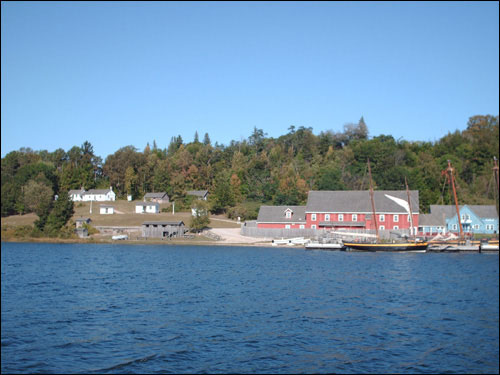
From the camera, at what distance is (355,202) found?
3059 inches

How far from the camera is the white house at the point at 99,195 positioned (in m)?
107

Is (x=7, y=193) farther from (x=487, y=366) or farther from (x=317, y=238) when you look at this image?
(x=317, y=238)

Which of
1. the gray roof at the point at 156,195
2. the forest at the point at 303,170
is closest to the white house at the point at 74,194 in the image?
the forest at the point at 303,170

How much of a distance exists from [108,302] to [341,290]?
1578 centimetres

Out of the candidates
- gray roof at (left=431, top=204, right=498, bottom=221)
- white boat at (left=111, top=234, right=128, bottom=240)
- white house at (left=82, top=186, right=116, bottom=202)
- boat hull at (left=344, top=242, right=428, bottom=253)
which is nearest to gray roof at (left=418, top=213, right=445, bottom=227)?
gray roof at (left=431, top=204, right=498, bottom=221)

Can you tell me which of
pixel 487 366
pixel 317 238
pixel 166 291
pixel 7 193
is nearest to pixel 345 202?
pixel 317 238

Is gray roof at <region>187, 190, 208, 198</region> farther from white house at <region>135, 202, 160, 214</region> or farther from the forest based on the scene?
white house at <region>135, 202, 160, 214</region>

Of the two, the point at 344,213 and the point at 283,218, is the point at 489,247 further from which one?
the point at 283,218

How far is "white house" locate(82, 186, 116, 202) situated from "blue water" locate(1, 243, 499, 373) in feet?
225

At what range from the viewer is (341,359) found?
17641 millimetres

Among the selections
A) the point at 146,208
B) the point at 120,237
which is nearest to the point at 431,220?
the point at 120,237

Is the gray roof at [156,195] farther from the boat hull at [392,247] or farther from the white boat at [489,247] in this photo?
the white boat at [489,247]

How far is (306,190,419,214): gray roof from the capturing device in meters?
74.9

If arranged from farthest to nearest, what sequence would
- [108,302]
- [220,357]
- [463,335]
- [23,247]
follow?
[23,247] < [108,302] < [463,335] < [220,357]
